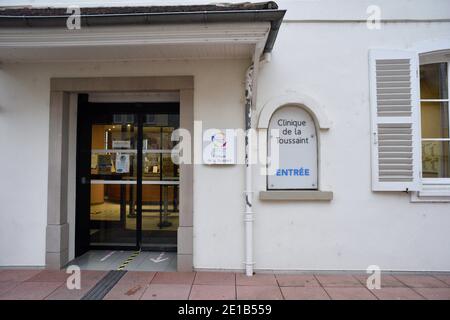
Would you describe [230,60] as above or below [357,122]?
above

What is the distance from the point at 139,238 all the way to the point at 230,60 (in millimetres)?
3556

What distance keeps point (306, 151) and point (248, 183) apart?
106 cm

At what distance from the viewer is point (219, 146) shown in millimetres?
4410

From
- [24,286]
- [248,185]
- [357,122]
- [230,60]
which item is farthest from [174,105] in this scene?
[24,286]

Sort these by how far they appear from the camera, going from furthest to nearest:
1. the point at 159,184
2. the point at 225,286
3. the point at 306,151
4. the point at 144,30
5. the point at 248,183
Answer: the point at 159,184, the point at 306,151, the point at 248,183, the point at 225,286, the point at 144,30

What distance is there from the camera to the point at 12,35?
3750 mm

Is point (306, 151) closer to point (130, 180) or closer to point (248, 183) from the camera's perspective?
point (248, 183)

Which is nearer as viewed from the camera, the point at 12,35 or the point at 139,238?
the point at 12,35

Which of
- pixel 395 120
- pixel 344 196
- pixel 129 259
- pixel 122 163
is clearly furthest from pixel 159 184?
pixel 395 120

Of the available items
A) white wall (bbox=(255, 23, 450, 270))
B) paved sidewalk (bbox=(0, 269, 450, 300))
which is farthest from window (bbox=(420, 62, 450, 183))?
paved sidewalk (bbox=(0, 269, 450, 300))

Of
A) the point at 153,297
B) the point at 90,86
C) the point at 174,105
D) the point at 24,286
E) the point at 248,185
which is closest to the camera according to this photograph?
the point at 153,297

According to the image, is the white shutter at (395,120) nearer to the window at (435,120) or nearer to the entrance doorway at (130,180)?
the window at (435,120)

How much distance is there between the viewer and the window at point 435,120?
4.68 metres

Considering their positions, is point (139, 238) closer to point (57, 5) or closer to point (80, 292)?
point (80, 292)
